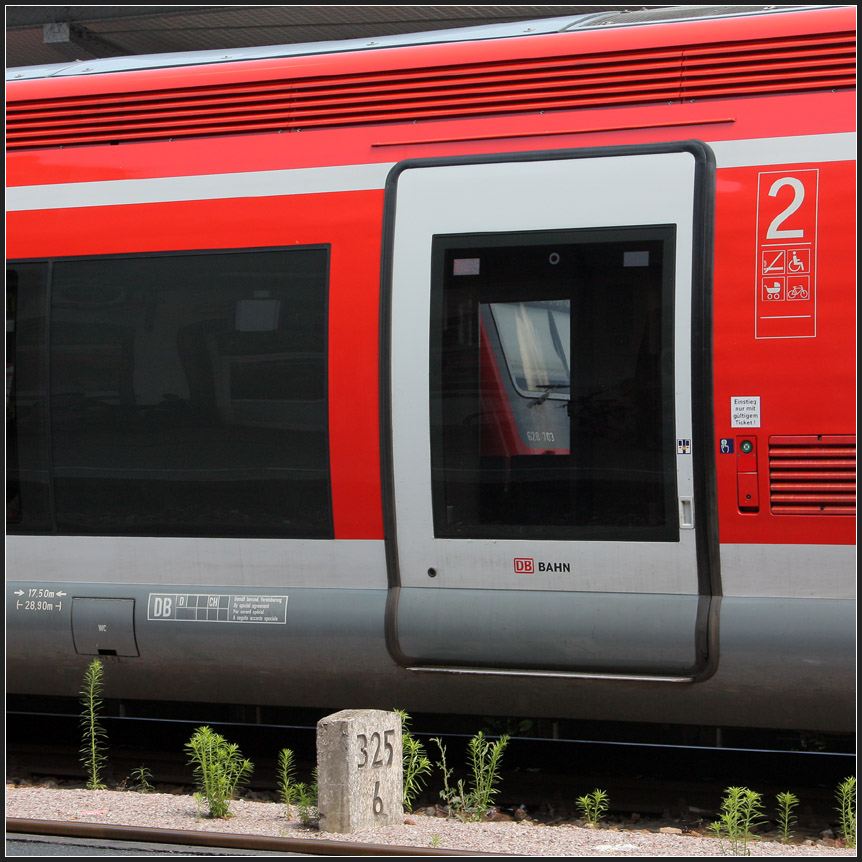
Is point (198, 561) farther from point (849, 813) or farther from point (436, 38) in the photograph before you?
point (849, 813)

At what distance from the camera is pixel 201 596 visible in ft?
17.0

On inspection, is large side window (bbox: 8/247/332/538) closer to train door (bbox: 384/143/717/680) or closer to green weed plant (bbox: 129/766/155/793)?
train door (bbox: 384/143/717/680)

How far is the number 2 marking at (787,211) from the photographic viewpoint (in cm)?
449

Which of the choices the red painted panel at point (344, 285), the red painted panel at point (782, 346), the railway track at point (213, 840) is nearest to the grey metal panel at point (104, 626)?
the railway track at point (213, 840)

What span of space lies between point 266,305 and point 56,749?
3.00 metres

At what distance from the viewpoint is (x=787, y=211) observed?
4496mm

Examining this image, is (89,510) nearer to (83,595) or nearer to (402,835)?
(83,595)

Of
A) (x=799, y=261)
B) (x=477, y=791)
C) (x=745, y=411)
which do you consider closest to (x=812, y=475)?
(x=745, y=411)

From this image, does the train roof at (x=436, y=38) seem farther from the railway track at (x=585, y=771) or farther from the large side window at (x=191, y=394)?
the railway track at (x=585, y=771)

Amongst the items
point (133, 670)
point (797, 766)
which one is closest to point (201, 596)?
point (133, 670)

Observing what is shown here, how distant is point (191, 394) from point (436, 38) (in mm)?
2238

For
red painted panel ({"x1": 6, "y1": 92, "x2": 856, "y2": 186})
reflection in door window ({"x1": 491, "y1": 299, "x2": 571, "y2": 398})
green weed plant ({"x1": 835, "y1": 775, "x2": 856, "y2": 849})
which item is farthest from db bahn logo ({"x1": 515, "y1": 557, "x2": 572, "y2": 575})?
red painted panel ({"x1": 6, "y1": 92, "x2": 856, "y2": 186})

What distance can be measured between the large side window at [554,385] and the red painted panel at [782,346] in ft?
0.80

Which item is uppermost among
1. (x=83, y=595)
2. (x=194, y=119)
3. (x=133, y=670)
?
(x=194, y=119)
